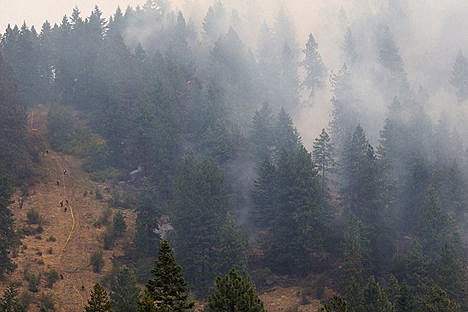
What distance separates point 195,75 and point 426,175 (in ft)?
178

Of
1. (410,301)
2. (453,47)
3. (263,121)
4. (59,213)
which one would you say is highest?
(453,47)

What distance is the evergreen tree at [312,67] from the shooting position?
113 m

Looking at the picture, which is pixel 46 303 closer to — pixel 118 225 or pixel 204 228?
pixel 118 225

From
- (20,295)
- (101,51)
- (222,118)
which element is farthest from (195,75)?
(20,295)

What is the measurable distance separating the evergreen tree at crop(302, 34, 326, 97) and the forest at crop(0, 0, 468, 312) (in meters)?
0.30

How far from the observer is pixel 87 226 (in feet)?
202

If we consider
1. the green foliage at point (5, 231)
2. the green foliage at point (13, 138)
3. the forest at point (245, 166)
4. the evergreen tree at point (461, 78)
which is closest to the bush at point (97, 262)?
the forest at point (245, 166)

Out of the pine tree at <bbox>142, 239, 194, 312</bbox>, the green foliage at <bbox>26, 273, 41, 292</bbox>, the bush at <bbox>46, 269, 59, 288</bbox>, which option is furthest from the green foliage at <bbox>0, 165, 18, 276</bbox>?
the pine tree at <bbox>142, 239, 194, 312</bbox>

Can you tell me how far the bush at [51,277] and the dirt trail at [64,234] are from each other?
0.37 meters

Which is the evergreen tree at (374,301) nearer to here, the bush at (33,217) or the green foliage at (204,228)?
the green foliage at (204,228)

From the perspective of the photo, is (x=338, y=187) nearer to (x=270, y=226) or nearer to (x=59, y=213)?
(x=270, y=226)

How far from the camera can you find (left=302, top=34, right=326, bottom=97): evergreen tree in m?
113

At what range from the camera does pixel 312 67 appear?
113000 mm

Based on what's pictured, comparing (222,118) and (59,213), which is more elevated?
(222,118)
